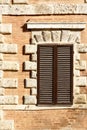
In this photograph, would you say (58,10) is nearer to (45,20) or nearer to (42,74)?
(45,20)

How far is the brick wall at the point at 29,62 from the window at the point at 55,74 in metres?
0.14

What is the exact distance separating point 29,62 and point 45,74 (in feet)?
1.80

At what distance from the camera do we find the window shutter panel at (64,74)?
68.4 feet

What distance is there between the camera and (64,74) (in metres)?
20.9

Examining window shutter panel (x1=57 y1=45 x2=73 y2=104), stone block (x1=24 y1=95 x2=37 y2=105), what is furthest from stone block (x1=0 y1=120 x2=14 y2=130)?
window shutter panel (x1=57 y1=45 x2=73 y2=104)

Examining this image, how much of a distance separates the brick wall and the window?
145mm

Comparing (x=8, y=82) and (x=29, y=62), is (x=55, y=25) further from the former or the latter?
(x=8, y=82)

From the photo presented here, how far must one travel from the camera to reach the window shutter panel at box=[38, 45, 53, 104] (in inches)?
821

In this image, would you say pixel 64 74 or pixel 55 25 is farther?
pixel 64 74

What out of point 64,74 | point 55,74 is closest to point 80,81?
point 64,74

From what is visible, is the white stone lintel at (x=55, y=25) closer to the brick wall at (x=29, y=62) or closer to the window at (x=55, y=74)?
the brick wall at (x=29, y=62)

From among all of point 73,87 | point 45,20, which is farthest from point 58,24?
point 73,87

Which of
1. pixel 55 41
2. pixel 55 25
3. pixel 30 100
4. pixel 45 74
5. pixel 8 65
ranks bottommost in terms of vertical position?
pixel 30 100

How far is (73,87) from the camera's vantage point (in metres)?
20.8
